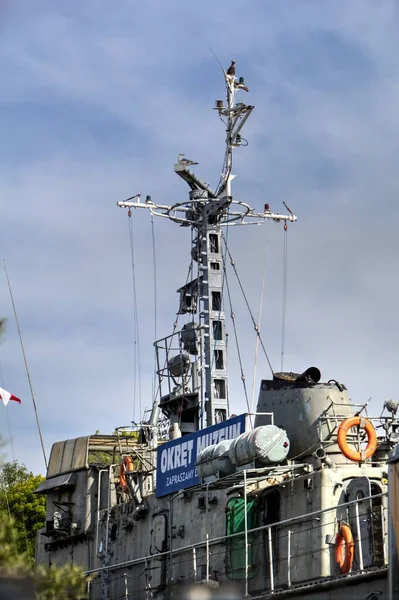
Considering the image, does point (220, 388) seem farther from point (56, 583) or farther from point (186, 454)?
point (56, 583)

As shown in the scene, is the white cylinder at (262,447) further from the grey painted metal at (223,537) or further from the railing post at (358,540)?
the railing post at (358,540)

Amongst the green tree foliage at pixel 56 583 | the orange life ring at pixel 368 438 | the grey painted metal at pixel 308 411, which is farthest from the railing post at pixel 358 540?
the green tree foliage at pixel 56 583

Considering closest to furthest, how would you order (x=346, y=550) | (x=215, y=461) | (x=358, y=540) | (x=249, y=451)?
(x=346, y=550)
(x=358, y=540)
(x=249, y=451)
(x=215, y=461)

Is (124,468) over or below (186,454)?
over

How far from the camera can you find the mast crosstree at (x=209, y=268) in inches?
965

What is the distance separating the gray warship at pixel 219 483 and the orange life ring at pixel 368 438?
0.9 inches

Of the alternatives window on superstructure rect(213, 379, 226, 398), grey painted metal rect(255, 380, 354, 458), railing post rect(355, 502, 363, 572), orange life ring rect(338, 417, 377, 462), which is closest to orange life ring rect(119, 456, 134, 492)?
window on superstructure rect(213, 379, 226, 398)

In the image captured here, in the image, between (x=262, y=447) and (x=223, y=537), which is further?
(x=262, y=447)

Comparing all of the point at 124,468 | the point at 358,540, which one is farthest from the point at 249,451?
the point at 124,468

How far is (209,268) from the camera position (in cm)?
2550

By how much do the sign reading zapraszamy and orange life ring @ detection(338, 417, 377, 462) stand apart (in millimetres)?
2401

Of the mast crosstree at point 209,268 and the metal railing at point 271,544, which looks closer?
the metal railing at point 271,544

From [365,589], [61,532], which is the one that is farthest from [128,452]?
[365,589]

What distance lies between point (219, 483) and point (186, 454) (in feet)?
6.33
